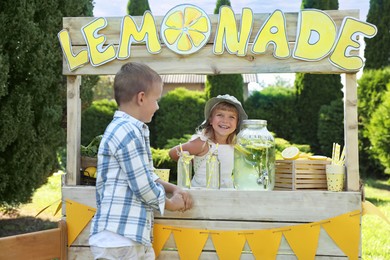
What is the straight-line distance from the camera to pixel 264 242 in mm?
2623

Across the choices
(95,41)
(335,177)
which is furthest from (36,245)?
(335,177)

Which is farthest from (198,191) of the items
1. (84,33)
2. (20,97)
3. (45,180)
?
(45,180)

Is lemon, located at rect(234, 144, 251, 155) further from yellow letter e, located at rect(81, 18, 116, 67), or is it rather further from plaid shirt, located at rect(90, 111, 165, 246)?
yellow letter e, located at rect(81, 18, 116, 67)

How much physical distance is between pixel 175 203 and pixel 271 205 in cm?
50

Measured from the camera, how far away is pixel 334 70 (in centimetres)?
261

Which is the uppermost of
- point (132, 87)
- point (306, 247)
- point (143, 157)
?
point (132, 87)

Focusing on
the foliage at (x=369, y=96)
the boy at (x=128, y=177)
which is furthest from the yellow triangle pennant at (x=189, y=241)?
the foliage at (x=369, y=96)

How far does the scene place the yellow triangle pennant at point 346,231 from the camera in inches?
101

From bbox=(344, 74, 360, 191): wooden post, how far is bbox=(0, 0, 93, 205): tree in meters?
3.35

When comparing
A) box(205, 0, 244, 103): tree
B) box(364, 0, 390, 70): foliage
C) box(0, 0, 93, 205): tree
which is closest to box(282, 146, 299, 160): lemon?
box(0, 0, 93, 205): tree

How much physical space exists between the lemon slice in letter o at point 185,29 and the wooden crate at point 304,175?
797mm

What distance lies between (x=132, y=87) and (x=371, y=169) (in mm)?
10844

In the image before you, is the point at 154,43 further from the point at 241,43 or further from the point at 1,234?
the point at 1,234

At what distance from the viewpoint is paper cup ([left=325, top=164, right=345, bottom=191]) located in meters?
2.64
